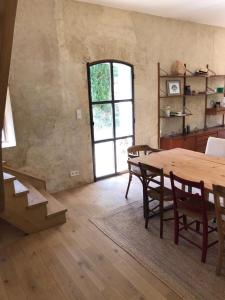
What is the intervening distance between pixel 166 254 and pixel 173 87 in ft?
11.8

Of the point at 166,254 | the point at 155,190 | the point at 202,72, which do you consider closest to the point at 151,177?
the point at 155,190

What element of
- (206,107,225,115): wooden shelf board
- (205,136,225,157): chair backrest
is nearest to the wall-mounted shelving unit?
(206,107,225,115): wooden shelf board

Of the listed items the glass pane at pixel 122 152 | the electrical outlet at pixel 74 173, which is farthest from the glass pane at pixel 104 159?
the electrical outlet at pixel 74 173

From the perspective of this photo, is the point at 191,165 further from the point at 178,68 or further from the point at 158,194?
the point at 178,68

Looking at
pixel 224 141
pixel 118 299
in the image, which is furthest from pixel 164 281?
pixel 224 141

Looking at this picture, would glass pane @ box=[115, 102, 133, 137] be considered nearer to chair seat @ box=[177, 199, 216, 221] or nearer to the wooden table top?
the wooden table top

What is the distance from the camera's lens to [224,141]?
341 centimetres

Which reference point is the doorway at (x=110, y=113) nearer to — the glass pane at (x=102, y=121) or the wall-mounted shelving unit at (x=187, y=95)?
the glass pane at (x=102, y=121)

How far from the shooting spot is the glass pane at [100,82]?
4156mm

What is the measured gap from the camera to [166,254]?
2480mm

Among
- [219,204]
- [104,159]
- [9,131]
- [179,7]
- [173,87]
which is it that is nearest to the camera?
[219,204]

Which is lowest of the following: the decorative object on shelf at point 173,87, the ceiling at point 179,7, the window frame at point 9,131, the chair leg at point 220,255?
the chair leg at point 220,255

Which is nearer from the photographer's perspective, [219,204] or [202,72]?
[219,204]

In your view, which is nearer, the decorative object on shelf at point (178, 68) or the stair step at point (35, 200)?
the stair step at point (35, 200)
